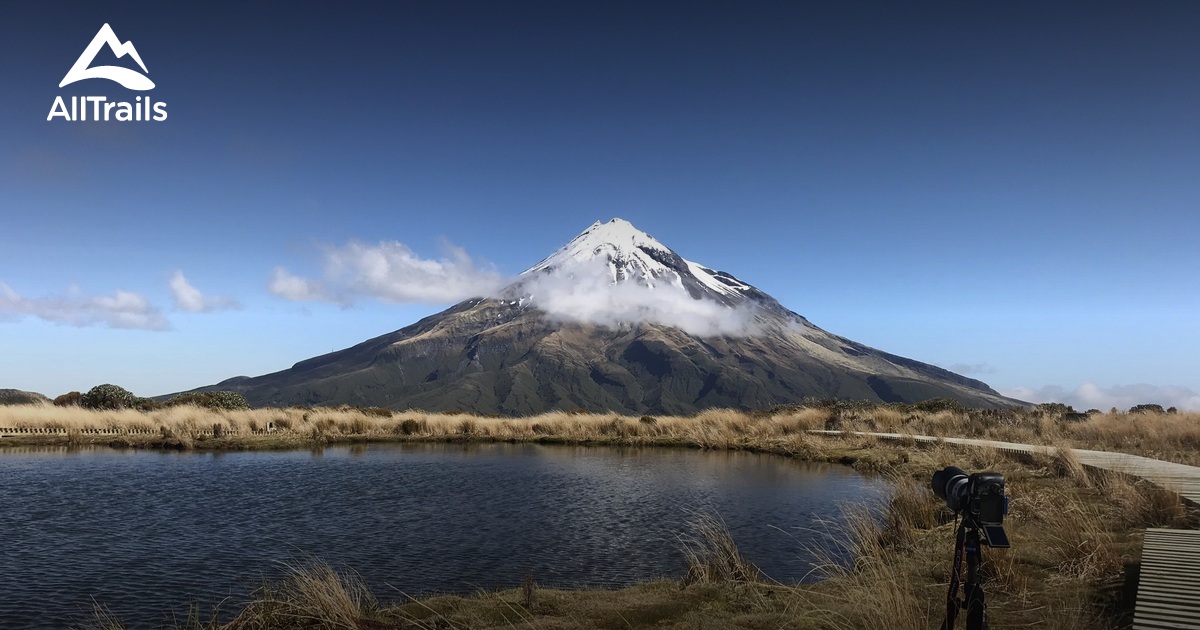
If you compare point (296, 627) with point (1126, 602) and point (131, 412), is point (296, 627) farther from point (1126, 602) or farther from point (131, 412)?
point (131, 412)

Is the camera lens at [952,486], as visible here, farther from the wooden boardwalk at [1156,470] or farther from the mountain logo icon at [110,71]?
the mountain logo icon at [110,71]

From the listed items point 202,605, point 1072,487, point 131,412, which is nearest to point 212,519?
point 202,605

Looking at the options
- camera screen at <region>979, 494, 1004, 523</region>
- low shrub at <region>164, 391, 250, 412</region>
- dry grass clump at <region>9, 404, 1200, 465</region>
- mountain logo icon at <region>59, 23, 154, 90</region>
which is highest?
mountain logo icon at <region>59, 23, 154, 90</region>

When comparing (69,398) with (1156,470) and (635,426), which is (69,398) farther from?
(1156,470)

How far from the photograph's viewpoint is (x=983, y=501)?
5148 mm

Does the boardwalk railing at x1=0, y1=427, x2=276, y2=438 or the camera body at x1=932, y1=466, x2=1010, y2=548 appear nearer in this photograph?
the camera body at x1=932, y1=466, x2=1010, y2=548

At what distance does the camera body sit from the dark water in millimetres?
5945

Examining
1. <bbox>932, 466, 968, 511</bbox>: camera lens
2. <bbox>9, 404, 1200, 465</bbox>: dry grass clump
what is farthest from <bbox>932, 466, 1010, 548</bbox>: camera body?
<bbox>9, 404, 1200, 465</bbox>: dry grass clump

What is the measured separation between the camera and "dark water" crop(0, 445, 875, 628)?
412 inches

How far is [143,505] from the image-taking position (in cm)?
1619

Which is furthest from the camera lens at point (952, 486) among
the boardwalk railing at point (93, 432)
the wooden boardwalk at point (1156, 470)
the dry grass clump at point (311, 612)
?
the boardwalk railing at point (93, 432)

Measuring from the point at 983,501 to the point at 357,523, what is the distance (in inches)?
510

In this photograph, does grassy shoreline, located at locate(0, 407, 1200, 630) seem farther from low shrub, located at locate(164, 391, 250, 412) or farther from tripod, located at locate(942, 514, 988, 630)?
low shrub, located at locate(164, 391, 250, 412)

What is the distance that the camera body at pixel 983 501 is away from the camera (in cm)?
500
